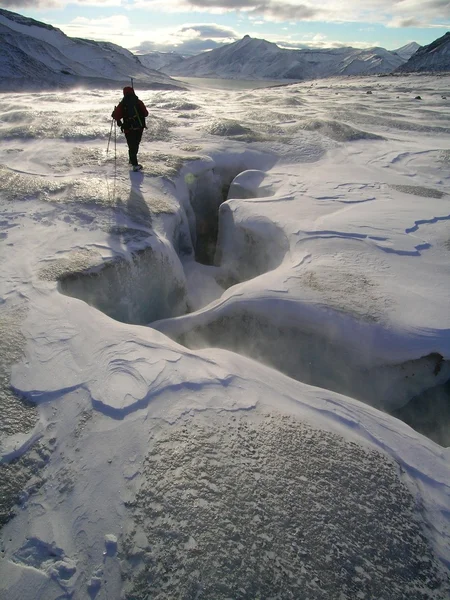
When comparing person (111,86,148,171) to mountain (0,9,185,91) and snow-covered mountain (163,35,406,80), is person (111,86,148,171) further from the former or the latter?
snow-covered mountain (163,35,406,80)

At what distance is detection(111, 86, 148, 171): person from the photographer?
26.4 ft

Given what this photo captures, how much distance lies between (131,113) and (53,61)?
45.7m

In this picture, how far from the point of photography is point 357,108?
17.8 m

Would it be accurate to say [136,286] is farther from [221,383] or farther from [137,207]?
[221,383]

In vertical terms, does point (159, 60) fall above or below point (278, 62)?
above

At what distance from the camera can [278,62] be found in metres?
151

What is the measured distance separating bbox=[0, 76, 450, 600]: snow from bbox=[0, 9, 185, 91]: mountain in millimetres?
30579

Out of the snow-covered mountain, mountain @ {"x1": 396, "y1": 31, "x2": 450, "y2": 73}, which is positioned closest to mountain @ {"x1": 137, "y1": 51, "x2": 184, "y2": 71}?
the snow-covered mountain

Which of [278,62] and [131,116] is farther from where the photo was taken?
[278,62]

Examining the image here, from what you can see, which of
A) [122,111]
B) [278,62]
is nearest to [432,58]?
[122,111]

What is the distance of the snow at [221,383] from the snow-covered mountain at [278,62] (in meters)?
147

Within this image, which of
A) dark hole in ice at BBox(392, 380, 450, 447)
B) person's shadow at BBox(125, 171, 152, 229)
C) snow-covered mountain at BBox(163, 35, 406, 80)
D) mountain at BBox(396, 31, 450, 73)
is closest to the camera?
dark hole in ice at BBox(392, 380, 450, 447)

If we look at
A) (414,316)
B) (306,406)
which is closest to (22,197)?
(306,406)

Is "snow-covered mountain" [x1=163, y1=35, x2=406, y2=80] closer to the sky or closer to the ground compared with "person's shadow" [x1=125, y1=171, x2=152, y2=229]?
closer to the sky
